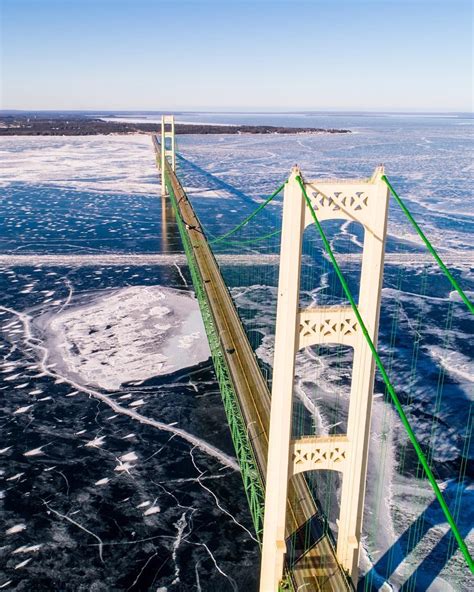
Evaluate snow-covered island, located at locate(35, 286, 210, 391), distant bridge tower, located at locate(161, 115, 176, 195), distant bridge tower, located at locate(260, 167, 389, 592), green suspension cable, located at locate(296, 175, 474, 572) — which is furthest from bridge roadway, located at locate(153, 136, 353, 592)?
distant bridge tower, located at locate(161, 115, 176, 195)

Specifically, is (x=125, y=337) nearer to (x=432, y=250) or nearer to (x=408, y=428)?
(x=432, y=250)

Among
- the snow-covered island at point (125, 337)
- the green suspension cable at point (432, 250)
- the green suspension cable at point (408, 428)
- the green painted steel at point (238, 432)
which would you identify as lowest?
the snow-covered island at point (125, 337)

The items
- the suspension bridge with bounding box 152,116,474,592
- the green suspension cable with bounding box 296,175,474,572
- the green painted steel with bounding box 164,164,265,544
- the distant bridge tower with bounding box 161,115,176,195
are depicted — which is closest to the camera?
the green suspension cable with bounding box 296,175,474,572

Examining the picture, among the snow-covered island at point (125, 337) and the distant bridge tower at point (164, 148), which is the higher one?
the distant bridge tower at point (164, 148)

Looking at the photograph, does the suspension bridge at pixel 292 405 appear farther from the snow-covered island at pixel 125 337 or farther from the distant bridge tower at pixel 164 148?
the distant bridge tower at pixel 164 148

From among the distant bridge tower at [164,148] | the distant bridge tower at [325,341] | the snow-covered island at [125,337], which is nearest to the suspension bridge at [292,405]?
the distant bridge tower at [325,341]

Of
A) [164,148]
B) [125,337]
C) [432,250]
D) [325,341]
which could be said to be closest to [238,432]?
[325,341]

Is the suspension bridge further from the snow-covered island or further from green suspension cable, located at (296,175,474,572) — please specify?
the snow-covered island
